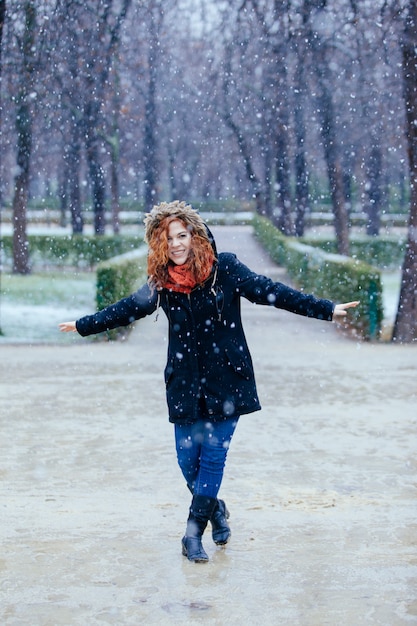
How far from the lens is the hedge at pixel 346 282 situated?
15422 millimetres

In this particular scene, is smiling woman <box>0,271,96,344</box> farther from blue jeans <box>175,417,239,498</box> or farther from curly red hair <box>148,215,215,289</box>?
curly red hair <box>148,215,215,289</box>

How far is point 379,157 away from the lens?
44.0m

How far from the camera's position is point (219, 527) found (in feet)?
17.3

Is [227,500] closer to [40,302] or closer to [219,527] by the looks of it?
[219,527]

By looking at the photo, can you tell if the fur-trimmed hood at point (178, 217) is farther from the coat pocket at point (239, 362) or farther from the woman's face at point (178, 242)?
the coat pocket at point (239, 362)

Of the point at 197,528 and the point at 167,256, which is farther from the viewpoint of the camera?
the point at 197,528

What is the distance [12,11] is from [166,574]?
1307cm

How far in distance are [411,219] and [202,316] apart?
10.7 meters

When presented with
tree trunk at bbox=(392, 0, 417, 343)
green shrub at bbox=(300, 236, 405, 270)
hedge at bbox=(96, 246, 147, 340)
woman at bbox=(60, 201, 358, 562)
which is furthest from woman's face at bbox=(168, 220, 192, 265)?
green shrub at bbox=(300, 236, 405, 270)

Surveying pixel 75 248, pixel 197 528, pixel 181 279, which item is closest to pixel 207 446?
pixel 197 528

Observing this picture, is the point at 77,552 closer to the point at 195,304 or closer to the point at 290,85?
the point at 195,304

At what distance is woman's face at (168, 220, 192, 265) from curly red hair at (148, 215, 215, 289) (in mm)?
14

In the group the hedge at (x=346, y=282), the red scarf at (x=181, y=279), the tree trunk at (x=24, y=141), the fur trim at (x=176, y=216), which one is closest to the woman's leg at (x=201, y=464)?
the red scarf at (x=181, y=279)

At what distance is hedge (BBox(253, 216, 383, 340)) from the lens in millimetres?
15422
